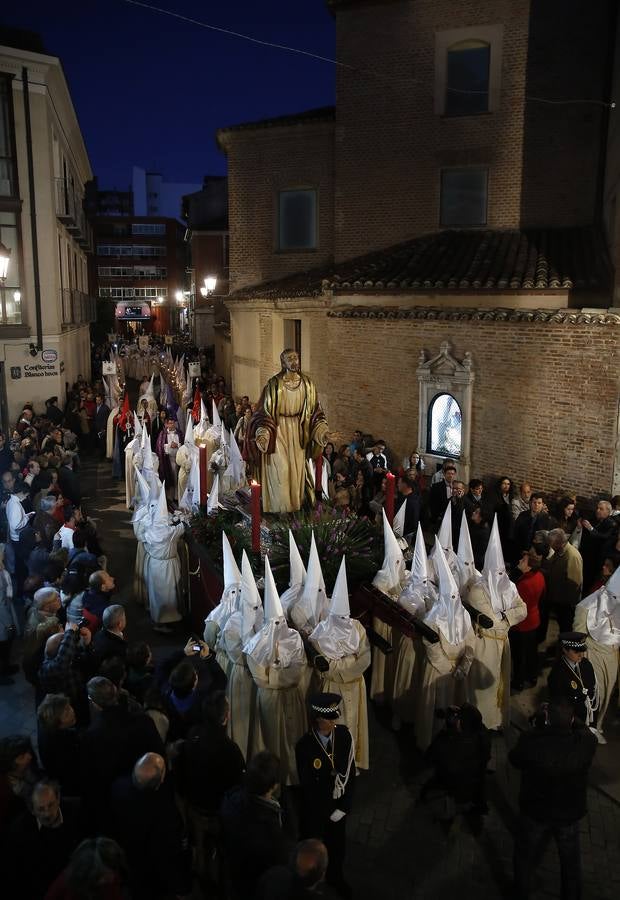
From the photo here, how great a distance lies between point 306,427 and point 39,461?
17.4 feet

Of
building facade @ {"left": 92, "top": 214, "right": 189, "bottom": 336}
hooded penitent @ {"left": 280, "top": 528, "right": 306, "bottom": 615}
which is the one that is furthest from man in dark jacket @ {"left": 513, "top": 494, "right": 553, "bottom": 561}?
building facade @ {"left": 92, "top": 214, "right": 189, "bottom": 336}

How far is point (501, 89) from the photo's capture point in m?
17.4

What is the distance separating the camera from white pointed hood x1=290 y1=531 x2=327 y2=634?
6672 millimetres

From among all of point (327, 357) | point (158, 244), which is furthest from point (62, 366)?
point (158, 244)

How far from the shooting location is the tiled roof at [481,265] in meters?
14.1

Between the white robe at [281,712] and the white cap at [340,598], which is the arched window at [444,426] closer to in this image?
the white cap at [340,598]

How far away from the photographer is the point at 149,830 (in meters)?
4.59

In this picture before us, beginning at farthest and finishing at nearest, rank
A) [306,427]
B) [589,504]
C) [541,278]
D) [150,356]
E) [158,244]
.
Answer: [158,244] < [150,356] < [541,278] < [589,504] < [306,427]

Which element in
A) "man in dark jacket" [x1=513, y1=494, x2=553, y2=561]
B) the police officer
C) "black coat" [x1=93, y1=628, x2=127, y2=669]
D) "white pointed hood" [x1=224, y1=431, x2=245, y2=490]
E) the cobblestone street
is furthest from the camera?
"white pointed hood" [x1=224, y1=431, x2=245, y2=490]

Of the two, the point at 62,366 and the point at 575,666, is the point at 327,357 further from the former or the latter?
the point at 575,666

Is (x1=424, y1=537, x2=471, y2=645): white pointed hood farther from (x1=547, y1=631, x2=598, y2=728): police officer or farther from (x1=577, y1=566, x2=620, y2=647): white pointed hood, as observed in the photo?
(x1=577, y1=566, x2=620, y2=647): white pointed hood

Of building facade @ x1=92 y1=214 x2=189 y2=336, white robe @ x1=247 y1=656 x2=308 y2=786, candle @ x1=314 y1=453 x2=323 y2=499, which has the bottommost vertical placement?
white robe @ x1=247 y1=656 x2=308 y2=786

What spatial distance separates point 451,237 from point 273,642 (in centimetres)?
1424

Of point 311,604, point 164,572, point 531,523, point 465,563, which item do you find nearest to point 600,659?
point 465,563
